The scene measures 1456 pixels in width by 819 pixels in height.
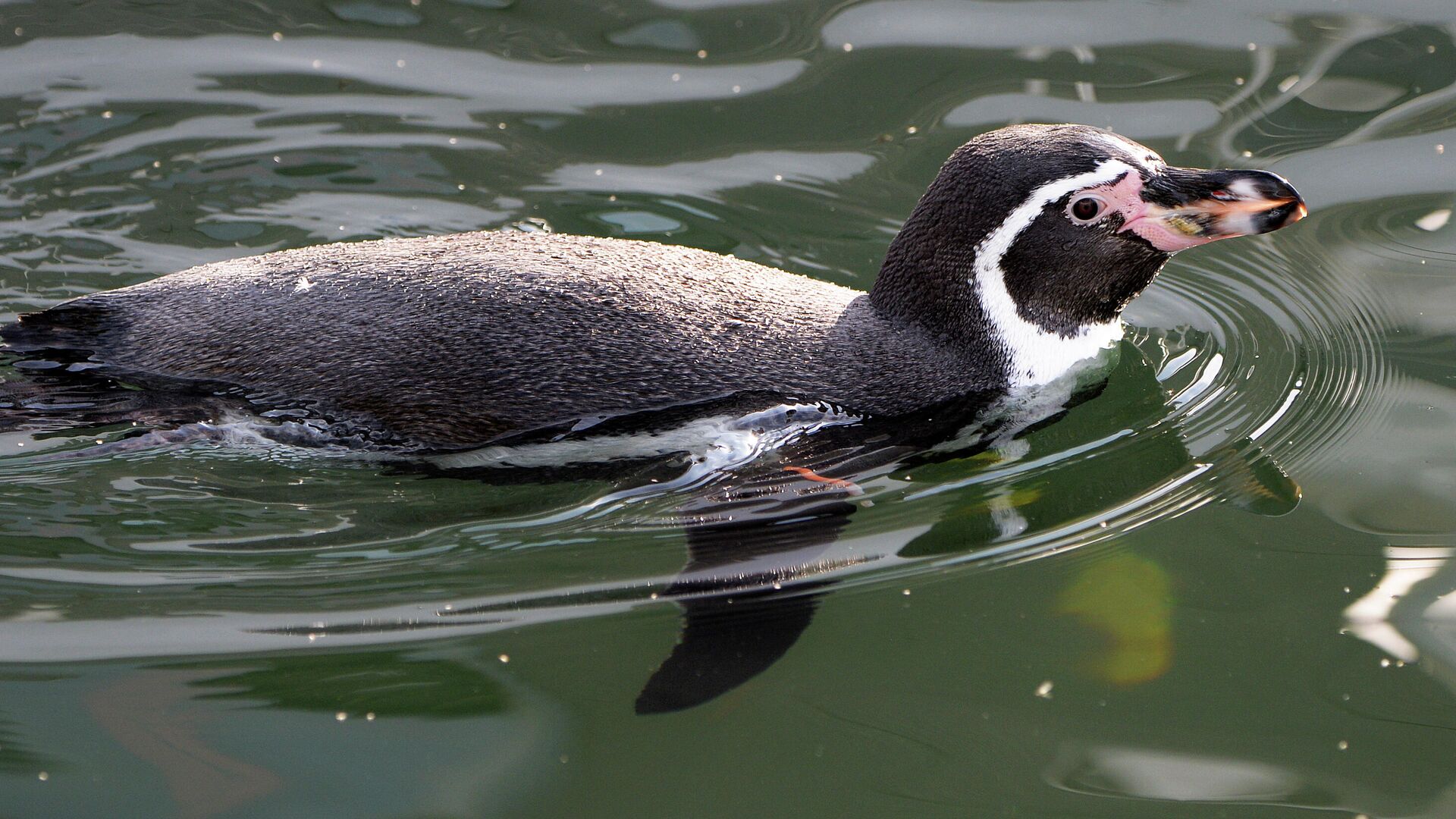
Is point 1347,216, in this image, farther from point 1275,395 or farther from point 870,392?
point 870,392

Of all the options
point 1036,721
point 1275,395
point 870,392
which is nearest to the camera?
point 1036,721

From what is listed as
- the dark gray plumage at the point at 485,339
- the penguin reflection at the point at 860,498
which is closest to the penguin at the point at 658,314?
the dark gray plumage at the point at 485,339

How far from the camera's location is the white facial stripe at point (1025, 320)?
4191mm

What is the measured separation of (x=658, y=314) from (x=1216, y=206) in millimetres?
1711

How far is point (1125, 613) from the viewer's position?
3.63 meters

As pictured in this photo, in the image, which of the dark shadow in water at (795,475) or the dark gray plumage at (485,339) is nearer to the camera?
the dark shadow in water at (795,475)

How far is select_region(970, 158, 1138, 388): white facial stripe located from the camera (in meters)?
4.19

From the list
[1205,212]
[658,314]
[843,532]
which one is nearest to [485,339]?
[658,314]

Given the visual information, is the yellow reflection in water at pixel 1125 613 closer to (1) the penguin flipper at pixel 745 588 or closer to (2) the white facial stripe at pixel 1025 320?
(1) the penguin flipper at pixel 745 588

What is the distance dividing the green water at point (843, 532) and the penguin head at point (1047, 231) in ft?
1.18

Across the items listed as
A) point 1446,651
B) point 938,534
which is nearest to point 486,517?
point 938,534

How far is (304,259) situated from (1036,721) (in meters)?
A: 2.52

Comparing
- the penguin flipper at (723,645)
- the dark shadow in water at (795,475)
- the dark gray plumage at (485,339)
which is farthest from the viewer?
the dark gray plumage at (485,339)

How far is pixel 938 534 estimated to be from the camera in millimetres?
3947
